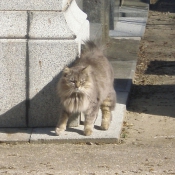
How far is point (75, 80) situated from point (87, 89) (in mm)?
197

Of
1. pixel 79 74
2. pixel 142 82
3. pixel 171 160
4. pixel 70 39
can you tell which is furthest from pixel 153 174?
pixel 142 82

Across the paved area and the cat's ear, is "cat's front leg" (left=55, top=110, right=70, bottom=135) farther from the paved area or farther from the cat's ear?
the cat's ear

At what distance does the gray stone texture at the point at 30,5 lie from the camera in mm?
6668

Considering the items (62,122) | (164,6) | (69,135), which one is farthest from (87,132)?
(164,6)

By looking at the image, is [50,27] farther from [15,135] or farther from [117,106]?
[117,106]

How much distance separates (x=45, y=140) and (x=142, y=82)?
3.65 metres

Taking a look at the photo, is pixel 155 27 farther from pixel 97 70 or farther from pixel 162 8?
pixel 97 70

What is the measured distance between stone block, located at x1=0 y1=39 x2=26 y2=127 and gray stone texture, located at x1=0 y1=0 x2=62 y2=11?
39 cm

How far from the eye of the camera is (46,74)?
6754 millimetres

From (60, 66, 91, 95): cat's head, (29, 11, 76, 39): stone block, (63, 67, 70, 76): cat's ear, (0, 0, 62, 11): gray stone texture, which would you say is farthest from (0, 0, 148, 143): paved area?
(0, 0, 62, 11): gray stone texture

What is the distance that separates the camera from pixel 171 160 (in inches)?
232

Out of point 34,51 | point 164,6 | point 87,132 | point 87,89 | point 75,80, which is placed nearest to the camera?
point 75,80

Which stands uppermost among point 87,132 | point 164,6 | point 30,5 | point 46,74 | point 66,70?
point 30,5

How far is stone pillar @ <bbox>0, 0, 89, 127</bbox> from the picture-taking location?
6.66m
